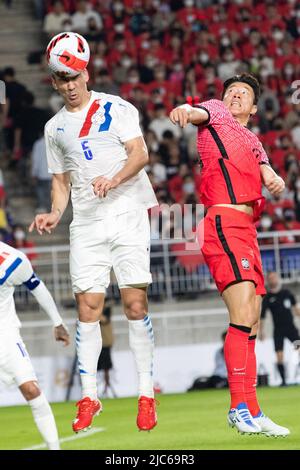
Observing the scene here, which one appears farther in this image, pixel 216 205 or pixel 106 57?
pixel 106 57

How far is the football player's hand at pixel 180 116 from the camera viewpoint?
31.9 ft

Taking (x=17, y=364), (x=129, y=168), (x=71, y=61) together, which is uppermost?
(x=71, y=61)

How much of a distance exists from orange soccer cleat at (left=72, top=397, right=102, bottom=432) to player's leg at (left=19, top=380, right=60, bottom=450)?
82 centimetres

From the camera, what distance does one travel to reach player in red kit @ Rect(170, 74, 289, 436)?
10570 millimetres

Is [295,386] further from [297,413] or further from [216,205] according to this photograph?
[216,205]

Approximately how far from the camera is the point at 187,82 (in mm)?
27031

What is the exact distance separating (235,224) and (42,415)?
2.34 meters

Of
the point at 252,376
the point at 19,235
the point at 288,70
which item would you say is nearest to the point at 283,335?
the point at 19,235

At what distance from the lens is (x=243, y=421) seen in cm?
1024

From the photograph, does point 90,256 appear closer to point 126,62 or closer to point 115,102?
point 115,102

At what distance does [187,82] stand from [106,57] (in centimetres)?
204

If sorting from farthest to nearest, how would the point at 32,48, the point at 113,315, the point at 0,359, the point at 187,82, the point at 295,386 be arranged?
the point at 32,48 < the point at 187,82 < the point at 113,315 < the point at 295,386 < the point at 0,359

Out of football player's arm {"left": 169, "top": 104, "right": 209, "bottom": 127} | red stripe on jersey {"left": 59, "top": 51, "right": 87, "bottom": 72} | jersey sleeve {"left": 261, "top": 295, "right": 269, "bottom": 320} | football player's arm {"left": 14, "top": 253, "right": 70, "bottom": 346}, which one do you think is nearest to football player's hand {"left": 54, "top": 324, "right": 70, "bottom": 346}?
football player's arm {"left": 14, "top": 253, "right": 70, "bottom": 346}

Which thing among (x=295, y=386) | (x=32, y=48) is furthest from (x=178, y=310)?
(x=32, y=48)
